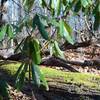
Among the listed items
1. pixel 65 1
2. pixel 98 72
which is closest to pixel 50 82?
pixel 98 72

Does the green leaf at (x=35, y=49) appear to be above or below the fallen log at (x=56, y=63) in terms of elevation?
above

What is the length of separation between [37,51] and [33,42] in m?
0.07

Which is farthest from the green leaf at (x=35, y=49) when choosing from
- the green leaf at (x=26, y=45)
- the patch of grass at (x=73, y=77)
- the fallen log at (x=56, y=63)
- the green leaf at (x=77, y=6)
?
the fallen log at (x=56, y=63)

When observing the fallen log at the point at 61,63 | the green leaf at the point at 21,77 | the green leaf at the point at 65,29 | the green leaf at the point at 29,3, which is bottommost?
the fallen log at the point at 61,63

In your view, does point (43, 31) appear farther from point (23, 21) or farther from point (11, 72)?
point (11, 72)

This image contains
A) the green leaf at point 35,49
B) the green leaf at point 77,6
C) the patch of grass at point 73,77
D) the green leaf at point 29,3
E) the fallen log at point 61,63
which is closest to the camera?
the green leaf at point 35,49

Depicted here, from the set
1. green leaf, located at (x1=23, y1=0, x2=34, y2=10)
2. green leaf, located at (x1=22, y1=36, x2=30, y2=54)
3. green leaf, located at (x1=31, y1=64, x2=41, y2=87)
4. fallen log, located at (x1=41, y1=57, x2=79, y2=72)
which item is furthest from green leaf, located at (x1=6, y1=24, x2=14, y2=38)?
fallen log, located at (x1=41, y1=57, x2=79, y2=72)

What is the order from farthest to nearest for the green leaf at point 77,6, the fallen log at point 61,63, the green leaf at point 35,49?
the fallen log at point 61,63, the green leaf at point 77,6, the green leaf at point 35,49

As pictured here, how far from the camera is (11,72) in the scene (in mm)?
5723

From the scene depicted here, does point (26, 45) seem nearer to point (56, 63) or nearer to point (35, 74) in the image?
point (35, 74)

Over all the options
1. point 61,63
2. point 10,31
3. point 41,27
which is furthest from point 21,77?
point 61,63

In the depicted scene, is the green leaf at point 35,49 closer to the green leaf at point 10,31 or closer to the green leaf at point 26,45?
the green leaf at point 26,45

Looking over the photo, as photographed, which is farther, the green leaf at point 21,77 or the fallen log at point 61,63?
the fallen log at point 61,63

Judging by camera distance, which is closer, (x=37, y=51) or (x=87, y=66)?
(x=37, y=51)
